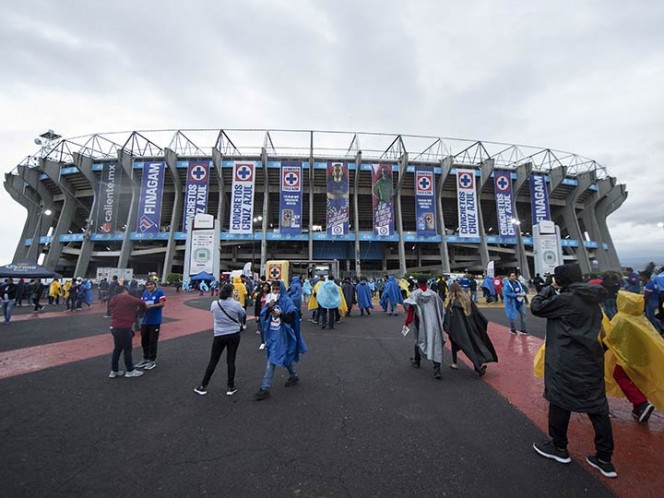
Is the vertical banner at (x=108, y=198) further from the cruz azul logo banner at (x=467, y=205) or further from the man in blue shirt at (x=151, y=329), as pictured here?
the cruz azul logo banner at (x=467, y=205)

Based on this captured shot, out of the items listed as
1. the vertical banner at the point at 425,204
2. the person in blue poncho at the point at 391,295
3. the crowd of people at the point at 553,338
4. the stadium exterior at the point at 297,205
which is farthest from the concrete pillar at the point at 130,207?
the vertical banner at the point at 425,204

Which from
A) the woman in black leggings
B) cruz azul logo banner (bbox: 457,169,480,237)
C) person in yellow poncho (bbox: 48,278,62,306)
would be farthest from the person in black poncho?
cruz azul logo banner (bbox: 457,169,480,237)

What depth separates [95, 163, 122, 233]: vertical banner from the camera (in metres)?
32.0

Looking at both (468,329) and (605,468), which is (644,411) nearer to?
(605,468)

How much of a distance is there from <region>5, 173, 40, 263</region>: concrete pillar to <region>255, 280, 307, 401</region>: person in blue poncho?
173 ft

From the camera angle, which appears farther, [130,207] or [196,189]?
[130,207]

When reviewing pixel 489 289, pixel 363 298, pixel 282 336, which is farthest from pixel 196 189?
pixel 282 336

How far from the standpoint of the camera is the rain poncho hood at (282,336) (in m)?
4.17

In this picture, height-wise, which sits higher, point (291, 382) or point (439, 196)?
point (439, 196)

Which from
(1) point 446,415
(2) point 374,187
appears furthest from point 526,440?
(2) point 374,187

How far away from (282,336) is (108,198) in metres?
38.4

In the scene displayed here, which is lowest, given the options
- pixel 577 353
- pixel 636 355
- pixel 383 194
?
pixel 636 355

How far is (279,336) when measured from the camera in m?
4.21

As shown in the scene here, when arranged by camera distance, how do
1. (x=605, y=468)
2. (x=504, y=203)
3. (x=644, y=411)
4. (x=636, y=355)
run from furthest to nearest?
(x=504, y=203) → (x=644, y=411) → (x=636, y=355) → (x=605, y=468)
